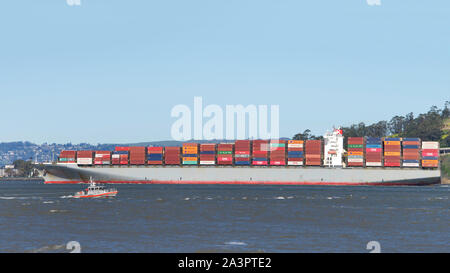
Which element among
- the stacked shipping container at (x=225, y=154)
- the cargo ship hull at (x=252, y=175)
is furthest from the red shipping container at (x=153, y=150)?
the stacked shipping container at (x=225, y=154)

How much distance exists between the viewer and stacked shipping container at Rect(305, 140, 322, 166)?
571 feet

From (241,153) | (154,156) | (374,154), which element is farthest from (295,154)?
(154,156)

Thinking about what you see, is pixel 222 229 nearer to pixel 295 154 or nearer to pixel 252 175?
pixel 252 175

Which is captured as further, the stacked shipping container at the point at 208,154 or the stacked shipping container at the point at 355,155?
the stacked shipping container at the point at 208,154

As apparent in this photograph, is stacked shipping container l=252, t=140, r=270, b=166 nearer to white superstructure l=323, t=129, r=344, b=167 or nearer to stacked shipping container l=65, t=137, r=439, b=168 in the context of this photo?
stacked shipping container l=65, t=137, r=439, b=168

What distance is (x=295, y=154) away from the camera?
569ft

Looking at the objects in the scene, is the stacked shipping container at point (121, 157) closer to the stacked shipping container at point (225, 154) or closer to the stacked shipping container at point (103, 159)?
the stacked shipping container at point (103, 159)

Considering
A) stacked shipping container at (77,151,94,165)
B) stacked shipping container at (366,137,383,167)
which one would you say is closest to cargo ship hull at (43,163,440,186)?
stacked shipping container at (366,137,383,167)

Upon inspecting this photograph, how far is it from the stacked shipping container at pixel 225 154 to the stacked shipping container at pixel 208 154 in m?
1.55

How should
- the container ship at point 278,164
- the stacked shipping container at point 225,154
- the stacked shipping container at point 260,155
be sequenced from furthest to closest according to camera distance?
the stacked shipping container at point 225,154, the stacked shipping container at point 260,155, the container ship at point 278,164

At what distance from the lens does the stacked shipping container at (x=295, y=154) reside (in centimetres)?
17350

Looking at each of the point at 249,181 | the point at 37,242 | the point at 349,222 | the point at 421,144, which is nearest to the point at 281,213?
the point at 349,222

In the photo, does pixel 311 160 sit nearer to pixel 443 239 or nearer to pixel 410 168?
pixel 410 168

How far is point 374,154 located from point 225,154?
143 feet
